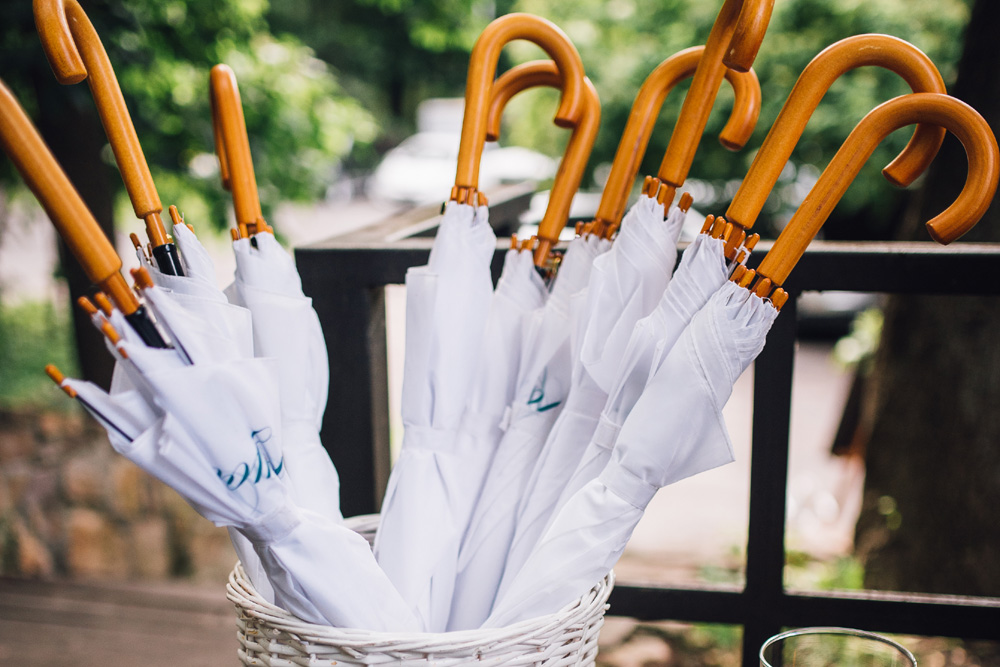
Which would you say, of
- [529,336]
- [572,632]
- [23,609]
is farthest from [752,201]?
[23,609]

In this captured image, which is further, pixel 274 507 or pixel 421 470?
pixel 421 470

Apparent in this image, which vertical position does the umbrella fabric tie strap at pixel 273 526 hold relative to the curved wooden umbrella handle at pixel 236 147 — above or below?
below

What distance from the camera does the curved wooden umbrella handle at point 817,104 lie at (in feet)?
1.95

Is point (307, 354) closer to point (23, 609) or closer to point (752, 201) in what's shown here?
point (752, 201)

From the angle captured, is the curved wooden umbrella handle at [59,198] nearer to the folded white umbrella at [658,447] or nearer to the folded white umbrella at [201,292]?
the folded white umbrella at [201,292]

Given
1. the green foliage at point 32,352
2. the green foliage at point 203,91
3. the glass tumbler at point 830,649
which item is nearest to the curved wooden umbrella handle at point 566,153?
the glass tumbler at point 830,649

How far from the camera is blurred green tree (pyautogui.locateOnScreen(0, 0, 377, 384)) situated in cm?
187

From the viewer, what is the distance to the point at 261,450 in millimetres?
526

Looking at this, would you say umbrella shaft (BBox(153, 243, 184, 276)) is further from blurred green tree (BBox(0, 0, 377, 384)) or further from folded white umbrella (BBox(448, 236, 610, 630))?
blurred green tree (BBox(0, 0, 377, 384))

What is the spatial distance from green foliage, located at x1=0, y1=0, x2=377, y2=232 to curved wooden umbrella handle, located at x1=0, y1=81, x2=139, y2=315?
136 cm

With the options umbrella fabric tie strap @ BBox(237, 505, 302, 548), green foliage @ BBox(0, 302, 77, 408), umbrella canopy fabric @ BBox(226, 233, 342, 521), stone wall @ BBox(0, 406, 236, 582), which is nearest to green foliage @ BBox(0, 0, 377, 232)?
stone wall @ BBox(0, 406, 236, 582)

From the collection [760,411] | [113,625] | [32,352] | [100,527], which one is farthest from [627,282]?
[32,352]

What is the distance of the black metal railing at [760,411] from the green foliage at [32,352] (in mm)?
2206

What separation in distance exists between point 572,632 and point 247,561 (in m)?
0.27
